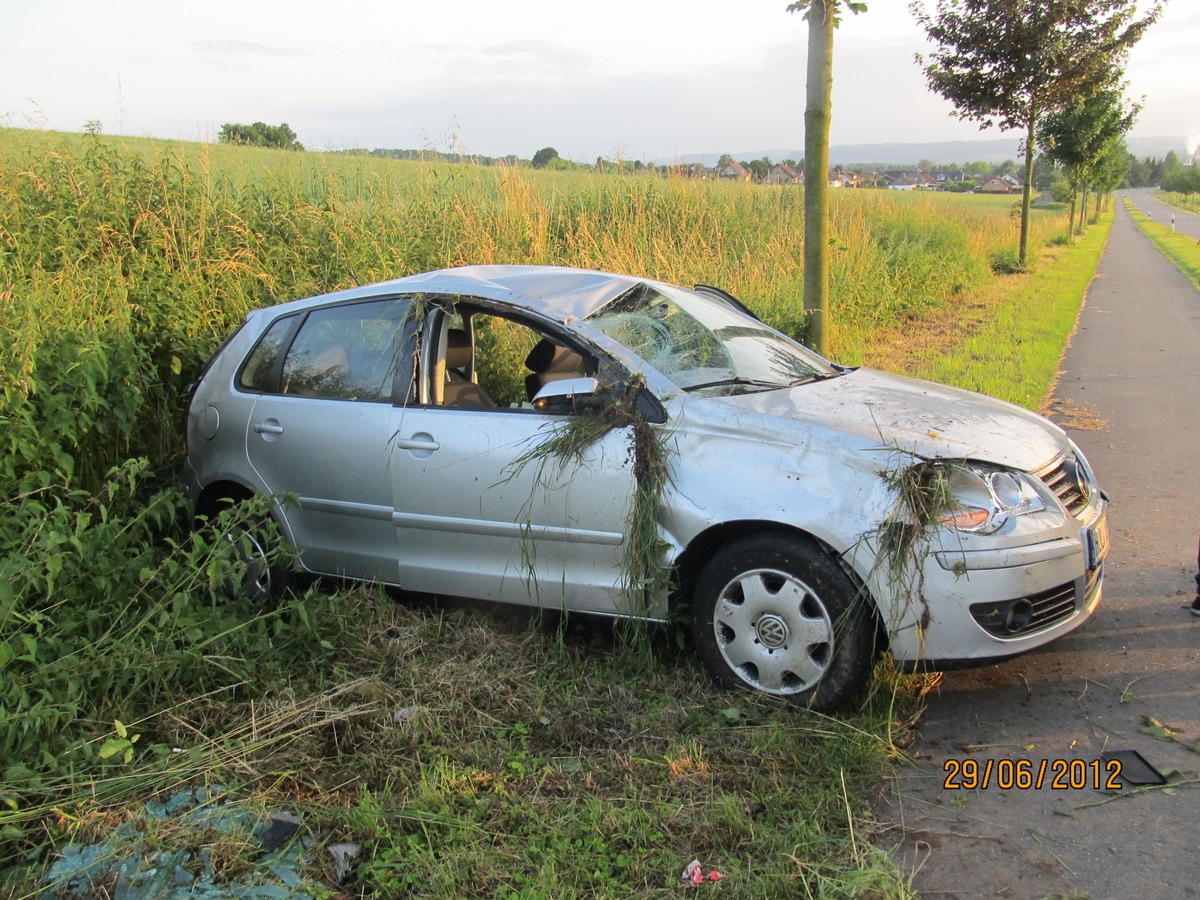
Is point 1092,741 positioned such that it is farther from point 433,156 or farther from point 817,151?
point 433,156

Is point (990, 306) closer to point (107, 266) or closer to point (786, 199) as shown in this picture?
point (786, 199)

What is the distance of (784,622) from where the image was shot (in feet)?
11.8

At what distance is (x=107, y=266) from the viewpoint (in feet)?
21.7

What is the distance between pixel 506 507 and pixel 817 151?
15.2 feet

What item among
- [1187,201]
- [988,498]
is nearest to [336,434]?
[988,498]

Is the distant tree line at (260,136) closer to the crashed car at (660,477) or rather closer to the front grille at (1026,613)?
the crashed car at (660,477)

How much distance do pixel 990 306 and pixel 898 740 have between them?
14469 millimetres

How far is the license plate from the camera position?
12.1 feet

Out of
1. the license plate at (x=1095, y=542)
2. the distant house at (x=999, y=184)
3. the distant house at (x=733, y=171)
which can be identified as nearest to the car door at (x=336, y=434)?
the license plate at (x=1095, y=542)

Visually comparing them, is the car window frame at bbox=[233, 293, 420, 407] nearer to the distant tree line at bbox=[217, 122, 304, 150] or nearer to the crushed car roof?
the crushed car roof

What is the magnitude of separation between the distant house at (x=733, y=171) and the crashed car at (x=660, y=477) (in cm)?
1177

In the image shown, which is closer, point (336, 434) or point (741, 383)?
point (741, 383)

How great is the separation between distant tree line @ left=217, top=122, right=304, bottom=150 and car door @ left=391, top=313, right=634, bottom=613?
24.1ft

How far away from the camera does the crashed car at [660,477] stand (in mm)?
3451
